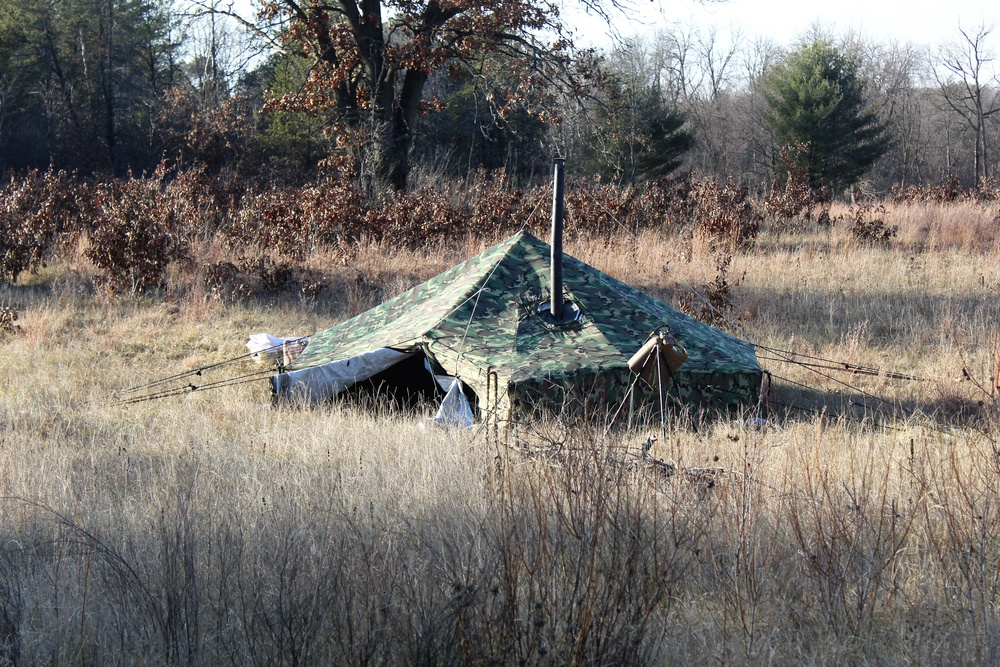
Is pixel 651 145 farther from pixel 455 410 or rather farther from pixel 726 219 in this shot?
pixel 455 410

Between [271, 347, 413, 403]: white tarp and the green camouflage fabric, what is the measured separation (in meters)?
0.15

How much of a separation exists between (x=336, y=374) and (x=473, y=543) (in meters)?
4.02

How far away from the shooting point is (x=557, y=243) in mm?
7270

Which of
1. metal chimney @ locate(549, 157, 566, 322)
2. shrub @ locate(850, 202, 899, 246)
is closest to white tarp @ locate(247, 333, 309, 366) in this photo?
metal chimney @ locate(549, 157, 566, 322)

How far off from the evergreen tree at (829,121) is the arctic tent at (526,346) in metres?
26.9

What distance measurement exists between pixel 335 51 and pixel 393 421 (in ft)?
46.2

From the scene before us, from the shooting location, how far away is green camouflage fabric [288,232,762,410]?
22.6ft

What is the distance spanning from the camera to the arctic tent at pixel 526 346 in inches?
272

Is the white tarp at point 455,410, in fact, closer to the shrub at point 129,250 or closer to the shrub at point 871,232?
the shrub at point 129,250

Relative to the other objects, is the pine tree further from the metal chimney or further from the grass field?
the grass field

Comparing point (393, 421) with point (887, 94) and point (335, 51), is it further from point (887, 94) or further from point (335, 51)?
point (887, 94)

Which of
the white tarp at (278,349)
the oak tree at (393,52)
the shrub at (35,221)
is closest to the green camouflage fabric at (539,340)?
the white tarp at (278,349)

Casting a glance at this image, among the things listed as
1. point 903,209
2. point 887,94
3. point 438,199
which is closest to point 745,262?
point 438,199

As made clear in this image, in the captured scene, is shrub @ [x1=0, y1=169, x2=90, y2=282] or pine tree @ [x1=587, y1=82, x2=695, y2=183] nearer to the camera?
shrub @ [x1=0, y1=169, x2=90, y2=282]
